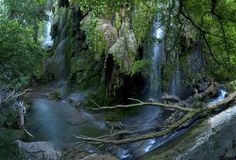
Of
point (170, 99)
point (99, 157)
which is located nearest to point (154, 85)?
point (170, 99)

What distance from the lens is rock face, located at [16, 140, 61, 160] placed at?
34.4ft

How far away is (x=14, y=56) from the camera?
49.5 ft

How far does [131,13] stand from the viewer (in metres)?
15.4

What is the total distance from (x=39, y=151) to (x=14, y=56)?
5498mm

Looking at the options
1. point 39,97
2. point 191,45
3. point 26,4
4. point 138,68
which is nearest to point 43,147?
point 138,68

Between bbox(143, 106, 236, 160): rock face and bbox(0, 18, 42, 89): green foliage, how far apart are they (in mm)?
7859

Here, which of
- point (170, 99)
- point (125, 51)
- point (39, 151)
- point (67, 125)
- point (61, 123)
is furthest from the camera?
point (125, 51)

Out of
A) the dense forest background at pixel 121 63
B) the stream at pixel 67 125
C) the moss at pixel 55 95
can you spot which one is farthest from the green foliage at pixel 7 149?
the moss at pixel 55 95

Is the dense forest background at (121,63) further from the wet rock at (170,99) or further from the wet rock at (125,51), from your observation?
the wet rock at (170,99)

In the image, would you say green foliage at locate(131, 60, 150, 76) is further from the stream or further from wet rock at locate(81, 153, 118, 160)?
wet rock at locate(81, 153, 118, 160)

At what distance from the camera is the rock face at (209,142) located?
6.36 meters

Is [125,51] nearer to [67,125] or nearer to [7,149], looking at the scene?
[67,125]

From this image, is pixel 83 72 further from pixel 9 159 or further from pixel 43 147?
pixel 9 159

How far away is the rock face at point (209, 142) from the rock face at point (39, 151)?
12.7ft
